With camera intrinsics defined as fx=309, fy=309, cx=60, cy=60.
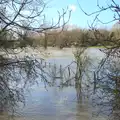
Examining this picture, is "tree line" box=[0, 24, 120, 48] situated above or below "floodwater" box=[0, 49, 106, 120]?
above

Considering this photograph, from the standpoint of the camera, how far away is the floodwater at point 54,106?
10.3 metres

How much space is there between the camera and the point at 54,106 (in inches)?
476

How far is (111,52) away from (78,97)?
1044 cm

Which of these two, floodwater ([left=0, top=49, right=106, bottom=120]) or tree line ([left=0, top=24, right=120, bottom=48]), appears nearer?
tree line ([left=0, top=24, right=120, bottom=48])

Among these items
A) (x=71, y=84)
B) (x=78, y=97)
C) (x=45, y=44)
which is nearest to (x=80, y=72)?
(x=71, y=84)

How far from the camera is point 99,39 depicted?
3.89 metres

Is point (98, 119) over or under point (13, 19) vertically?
under

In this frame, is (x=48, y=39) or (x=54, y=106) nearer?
(x=48, y=39)

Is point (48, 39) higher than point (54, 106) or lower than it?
higher

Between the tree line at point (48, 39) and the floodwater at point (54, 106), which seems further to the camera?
the floodwater at point (54, 106)

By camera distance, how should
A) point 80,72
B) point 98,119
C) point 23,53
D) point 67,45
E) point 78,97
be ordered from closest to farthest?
1. point 67,45
2. point 23,53
3. point 98,119
4. point 78,97
5. point 80,72

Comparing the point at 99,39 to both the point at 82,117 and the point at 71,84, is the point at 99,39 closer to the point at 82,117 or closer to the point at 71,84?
the point at 82,117

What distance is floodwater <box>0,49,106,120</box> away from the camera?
33.7 feet

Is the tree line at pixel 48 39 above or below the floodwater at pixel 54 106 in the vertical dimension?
above
